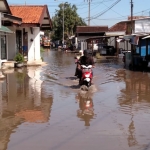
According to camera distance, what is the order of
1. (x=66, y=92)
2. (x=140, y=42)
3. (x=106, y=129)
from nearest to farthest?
(x=106, y=129)
(x=66, y=92)
(x=140, y=42)

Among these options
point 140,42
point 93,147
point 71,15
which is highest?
point 71,15

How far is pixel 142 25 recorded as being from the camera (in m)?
32.2

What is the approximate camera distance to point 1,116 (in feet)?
25.9

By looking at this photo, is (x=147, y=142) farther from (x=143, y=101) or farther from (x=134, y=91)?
(x=134, y=91)

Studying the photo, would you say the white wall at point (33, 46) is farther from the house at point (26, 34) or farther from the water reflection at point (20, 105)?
the water reflection at point (20, 105)

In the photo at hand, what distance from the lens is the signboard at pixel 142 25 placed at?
3171 centimetres

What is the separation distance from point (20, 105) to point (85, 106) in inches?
72.6

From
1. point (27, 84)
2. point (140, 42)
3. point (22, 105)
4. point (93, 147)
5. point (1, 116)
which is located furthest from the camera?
point (140, 42)

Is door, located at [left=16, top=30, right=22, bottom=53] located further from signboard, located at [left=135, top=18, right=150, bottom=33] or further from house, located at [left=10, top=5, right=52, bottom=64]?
signboard, located at [left=135, top=18, right=150, bottom=33]

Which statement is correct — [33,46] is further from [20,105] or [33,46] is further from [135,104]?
[135,104]

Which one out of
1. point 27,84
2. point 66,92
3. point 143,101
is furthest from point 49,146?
point 27,84

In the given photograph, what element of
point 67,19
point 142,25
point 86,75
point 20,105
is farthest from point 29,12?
point 67,19

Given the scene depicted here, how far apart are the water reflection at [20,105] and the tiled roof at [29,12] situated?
32.6 ft

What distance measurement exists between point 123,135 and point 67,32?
219 feet
